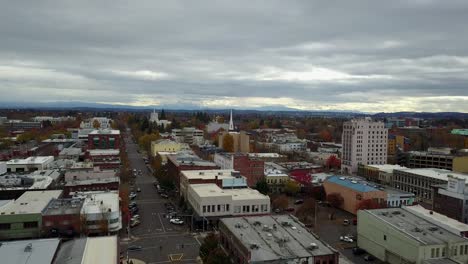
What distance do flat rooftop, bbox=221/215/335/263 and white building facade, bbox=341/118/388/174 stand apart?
25379 mm

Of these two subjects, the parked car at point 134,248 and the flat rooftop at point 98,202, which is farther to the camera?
the flat rooftop at point 98,202

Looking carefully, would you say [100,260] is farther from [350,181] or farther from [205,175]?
[350,181]

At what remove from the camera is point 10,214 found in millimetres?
18531

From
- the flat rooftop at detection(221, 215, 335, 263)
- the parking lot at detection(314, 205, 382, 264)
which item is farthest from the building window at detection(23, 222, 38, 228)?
the parking lot at detection(314, 205, 382, 264)

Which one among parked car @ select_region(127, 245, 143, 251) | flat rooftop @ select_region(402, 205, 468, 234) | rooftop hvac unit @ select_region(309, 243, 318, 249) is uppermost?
rooftop hvac unit @ select_region(309, 243, 318, 249)

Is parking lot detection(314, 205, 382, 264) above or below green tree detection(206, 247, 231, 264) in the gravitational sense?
below

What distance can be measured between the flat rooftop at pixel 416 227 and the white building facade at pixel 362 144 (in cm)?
2208

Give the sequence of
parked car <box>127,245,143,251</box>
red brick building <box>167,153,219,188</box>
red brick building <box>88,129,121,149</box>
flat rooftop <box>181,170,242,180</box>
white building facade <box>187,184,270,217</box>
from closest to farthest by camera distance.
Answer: parked car <box>127,245,143,251</box>, white building facade <box>187,184,270,217</box>, flat rooftop <box>181,170,242,180</box>, red brick building <box>167,153,219,188</box>, red brick building <box>88,129,121,149</box>

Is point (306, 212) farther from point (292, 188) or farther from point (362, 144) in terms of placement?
point (362, 144)

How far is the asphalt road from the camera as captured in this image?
18.5m

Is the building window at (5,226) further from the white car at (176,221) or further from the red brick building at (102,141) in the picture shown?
the red brick building at (102,141)

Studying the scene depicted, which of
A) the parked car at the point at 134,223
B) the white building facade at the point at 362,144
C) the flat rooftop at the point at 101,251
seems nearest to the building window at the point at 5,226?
the flat rooftop at the point at 101,251

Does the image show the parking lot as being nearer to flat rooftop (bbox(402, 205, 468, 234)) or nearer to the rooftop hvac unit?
flat rooftop (bbox(402, 205, 468, 234))

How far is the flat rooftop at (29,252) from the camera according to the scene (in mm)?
13750
